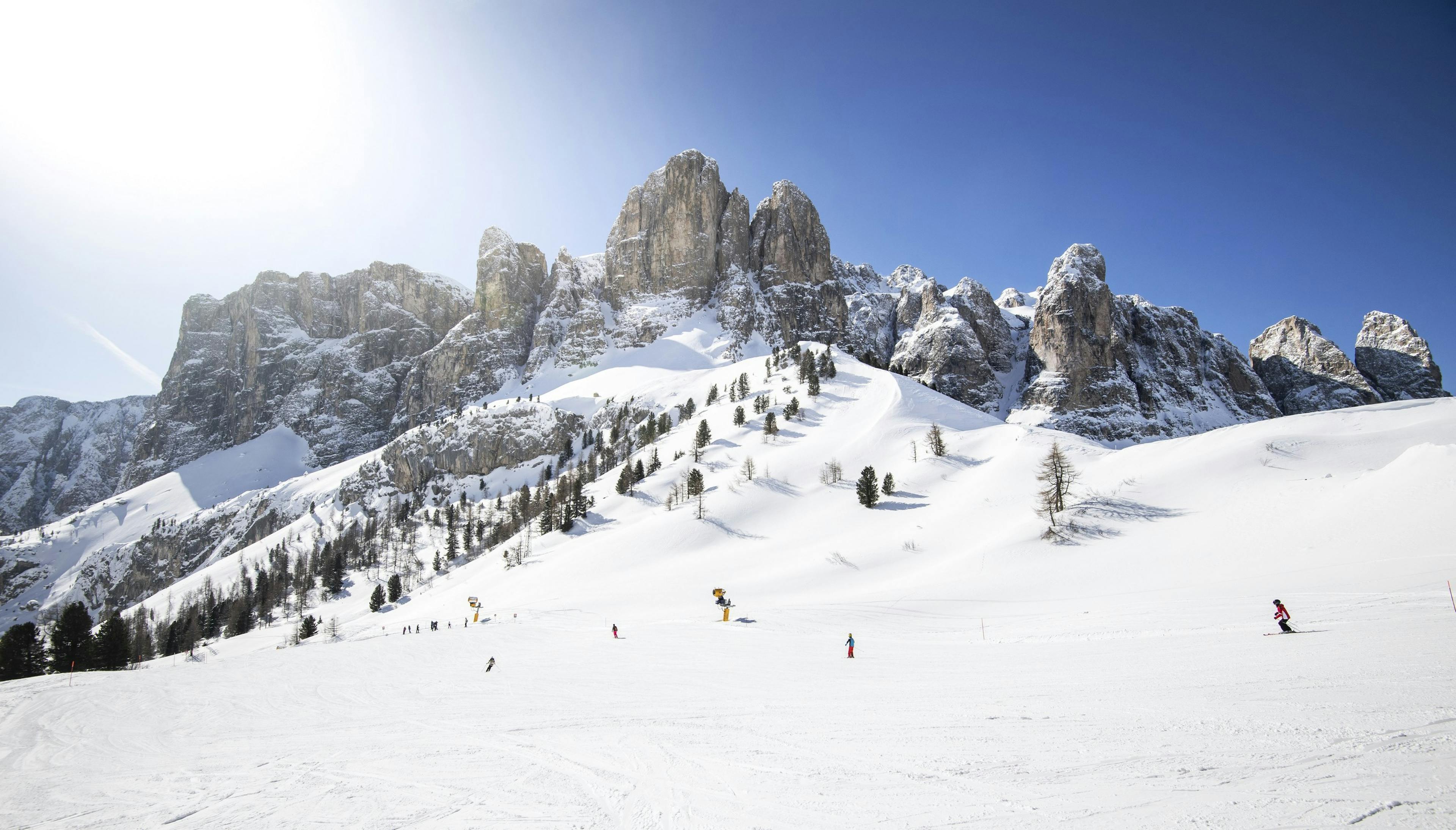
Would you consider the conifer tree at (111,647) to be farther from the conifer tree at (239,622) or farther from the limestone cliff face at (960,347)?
the limestone cliff face at (960,347)

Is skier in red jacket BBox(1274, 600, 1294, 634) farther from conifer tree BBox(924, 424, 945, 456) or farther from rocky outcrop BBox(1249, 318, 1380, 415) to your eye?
rocky outcrop BBox(1249, 318, 1380, 415)

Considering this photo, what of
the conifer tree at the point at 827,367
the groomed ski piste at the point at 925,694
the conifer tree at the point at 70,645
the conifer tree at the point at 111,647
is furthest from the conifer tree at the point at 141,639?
the conifer tree at the point at 827,367

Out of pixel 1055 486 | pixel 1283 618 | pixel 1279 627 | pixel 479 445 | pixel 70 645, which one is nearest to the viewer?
pixel 1283 618

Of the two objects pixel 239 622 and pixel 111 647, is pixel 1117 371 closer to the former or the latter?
pixel 111 647

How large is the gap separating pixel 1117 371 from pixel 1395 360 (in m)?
98.4

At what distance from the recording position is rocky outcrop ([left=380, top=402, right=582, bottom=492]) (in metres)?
156

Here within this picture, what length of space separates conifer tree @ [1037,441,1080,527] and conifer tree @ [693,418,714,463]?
162 ft

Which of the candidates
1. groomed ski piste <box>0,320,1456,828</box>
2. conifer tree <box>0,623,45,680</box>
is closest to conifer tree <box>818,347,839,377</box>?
groomed ski piste <box>0,320,1456,828</box>

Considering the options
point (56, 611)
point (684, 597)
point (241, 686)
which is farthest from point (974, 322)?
point (56, 611)

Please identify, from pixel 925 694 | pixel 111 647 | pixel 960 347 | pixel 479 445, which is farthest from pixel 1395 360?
pixel 111 647

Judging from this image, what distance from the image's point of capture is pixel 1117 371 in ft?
500

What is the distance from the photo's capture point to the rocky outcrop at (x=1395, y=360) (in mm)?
162500

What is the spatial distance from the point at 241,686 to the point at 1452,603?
4104cm

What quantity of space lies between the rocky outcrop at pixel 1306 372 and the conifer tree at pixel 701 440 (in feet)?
590
